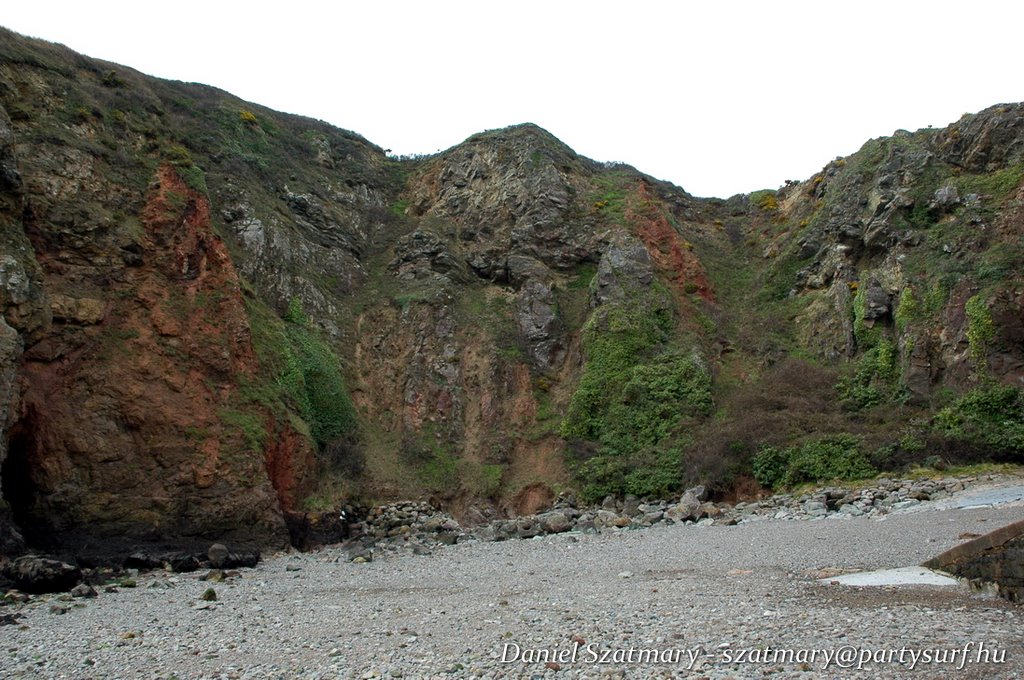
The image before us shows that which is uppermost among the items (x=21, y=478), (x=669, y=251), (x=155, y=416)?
(x=669, y=251)

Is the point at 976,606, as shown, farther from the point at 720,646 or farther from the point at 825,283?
the point at 825,283

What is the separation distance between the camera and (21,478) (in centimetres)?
1758

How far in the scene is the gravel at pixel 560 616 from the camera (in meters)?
6.28

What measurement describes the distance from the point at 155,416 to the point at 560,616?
50.8ft

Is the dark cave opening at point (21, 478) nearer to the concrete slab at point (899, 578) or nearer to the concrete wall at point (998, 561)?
the concrete slab at point (899, 578)

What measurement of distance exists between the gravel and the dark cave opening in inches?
191

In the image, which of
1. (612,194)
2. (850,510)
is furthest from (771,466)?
(612,194)


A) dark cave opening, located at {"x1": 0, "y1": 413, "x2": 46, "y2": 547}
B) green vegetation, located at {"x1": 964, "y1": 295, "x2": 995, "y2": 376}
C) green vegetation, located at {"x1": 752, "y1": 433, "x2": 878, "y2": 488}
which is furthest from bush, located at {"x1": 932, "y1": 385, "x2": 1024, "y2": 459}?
dark cave opening, located at {"x1": 0, "y1": 413, "x2": 46, "y2": 547}

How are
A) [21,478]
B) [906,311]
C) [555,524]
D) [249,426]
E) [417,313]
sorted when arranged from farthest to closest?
[417,313] < [906,311] < [249,426] < [555,524] < [21,478]

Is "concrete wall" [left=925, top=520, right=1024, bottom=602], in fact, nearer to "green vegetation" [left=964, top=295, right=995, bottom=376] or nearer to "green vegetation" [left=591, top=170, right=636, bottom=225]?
"green vegetation" [left=964, top=295, right=995, bottom=376]

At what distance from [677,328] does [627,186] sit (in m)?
13.9

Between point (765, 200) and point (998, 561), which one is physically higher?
point (765, 200)

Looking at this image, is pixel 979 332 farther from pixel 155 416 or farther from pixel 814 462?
pixel 155 416

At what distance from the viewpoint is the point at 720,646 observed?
640 cm
